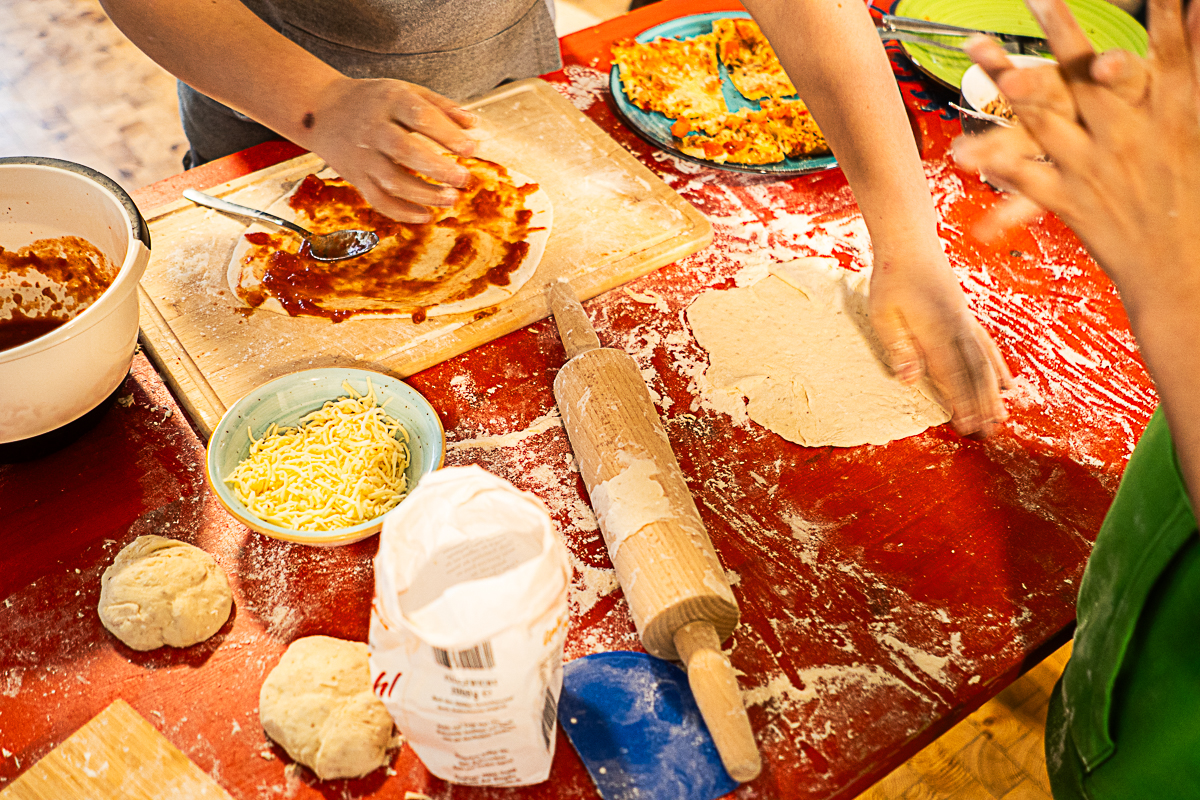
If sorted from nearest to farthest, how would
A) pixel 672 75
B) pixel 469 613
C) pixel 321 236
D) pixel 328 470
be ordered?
pixel 469 613 < pixel 328 470 < pixel 321 236 < pixel 672 75

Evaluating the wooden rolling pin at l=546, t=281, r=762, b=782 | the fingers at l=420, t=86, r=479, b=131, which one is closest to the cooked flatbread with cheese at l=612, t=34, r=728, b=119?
the fingers at l=420, t=86, r=479, b=131

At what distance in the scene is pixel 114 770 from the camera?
2.99 feet

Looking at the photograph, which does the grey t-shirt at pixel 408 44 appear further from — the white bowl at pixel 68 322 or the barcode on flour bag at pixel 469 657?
the barcode on flour bag at pixel 469 657

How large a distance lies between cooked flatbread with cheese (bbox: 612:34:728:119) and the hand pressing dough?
55cm

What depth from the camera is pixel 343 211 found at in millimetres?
1628

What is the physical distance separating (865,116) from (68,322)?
4.08 ft

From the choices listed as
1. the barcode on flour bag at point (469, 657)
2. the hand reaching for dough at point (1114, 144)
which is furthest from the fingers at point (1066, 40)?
the barcode on flour bag at point (469, 657)

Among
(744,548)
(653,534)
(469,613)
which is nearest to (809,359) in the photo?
(744,548)

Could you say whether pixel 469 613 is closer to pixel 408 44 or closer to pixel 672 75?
pixel 408 44

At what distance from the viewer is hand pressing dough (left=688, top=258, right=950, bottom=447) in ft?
4.22

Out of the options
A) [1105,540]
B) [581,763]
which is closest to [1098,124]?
[1105,540]

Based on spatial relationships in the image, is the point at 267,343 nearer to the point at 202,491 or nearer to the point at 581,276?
the point at 202,491

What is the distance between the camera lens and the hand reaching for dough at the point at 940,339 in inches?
45.0

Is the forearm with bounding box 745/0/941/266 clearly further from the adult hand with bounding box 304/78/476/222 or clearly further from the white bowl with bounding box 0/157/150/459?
the white bowl with bounding box 0/157/150/459
